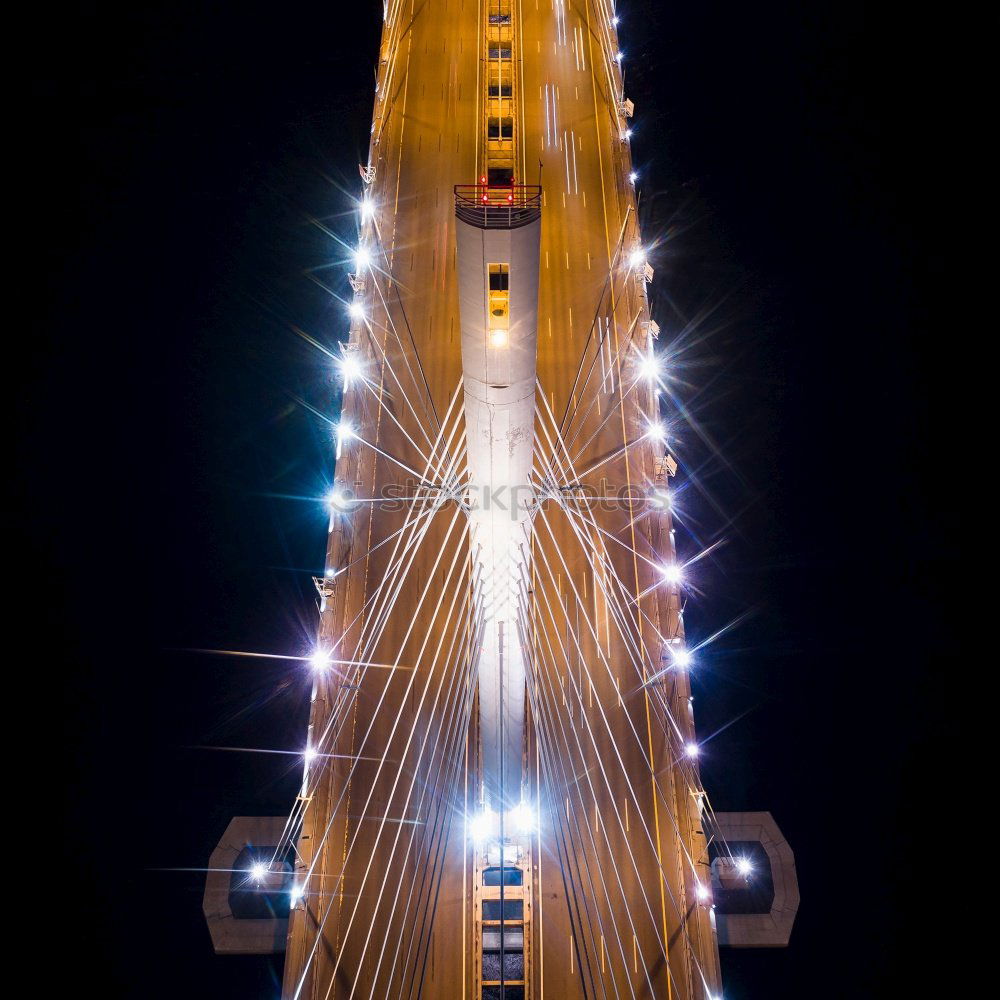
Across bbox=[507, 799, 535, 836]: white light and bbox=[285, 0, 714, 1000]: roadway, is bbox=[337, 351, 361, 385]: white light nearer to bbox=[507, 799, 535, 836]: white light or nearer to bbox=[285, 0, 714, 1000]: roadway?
bbox=[285, 0, 714, 1000]: roadway

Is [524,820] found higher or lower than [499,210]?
lower

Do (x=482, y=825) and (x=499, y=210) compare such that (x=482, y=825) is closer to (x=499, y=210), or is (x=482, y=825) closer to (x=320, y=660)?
(x=320, y=660)

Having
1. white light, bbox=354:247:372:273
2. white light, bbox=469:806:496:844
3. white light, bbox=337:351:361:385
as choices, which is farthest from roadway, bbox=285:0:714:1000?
white light, bbox=354:247:372:273

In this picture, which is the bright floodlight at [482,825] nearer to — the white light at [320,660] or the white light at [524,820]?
the white light at [524,820]

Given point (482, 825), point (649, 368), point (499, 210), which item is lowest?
point (482, 825)

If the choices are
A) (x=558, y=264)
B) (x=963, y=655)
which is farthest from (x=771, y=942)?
(x=558, y=264)

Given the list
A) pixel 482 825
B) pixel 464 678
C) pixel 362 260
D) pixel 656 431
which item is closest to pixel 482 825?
pixel 482 825

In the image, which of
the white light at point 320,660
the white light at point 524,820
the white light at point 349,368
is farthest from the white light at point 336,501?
the white light at point 524,820
